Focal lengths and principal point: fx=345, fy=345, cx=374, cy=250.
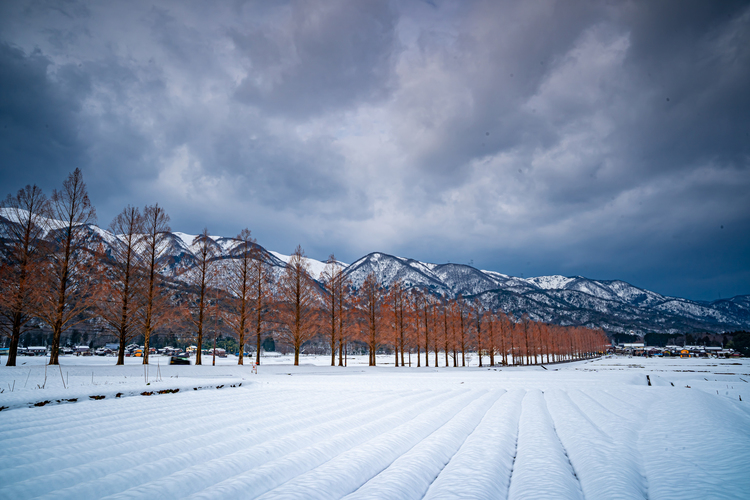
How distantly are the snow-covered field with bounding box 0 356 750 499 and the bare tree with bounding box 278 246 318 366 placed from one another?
75.9 feet

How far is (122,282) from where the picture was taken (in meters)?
25.8

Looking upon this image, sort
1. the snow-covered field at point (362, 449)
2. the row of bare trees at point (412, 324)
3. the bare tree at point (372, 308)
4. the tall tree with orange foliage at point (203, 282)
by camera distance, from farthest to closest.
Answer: the row of bare trees at point (412, 324)
the bare tree at point (372, 308)
the tall tree with orange foliage at point (203, 282)
the snow-covered field at point (362, 449)

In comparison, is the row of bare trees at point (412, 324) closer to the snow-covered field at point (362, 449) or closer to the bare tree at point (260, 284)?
the bare tree at point (260, 284)

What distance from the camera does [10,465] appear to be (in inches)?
214

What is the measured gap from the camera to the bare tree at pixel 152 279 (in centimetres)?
2581

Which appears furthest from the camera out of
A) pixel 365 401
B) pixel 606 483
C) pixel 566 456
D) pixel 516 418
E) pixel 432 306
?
pixel 432 306

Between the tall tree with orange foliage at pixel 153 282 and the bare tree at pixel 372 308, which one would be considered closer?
the tall tree with orange foliage at pixel 153 282

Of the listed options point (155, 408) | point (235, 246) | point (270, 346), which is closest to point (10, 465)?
point (155, 408)

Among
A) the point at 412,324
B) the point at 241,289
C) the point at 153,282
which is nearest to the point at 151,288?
the point at 153,282

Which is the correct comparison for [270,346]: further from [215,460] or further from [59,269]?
[215,460]

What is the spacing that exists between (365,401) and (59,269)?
22491 mm

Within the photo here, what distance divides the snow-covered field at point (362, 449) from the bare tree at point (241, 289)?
19.3 metres

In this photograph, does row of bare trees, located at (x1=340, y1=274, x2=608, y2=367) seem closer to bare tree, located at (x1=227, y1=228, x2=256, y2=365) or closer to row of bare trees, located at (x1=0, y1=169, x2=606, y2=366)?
row of bare trees, located at (x1=0, y1=169, x2=606, y2=366)

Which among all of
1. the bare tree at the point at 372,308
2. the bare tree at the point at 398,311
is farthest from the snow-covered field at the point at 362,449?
the bare tree at the point at 398,311
